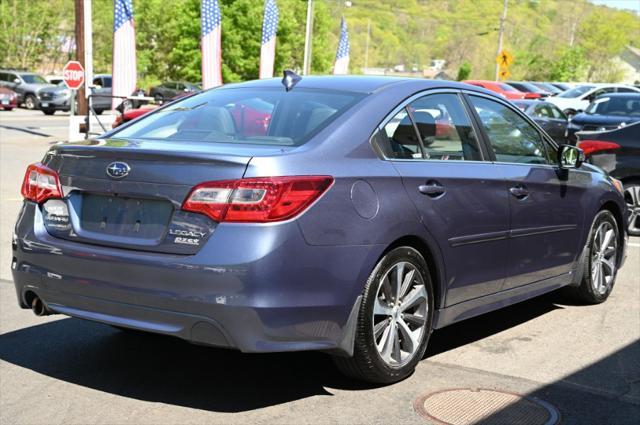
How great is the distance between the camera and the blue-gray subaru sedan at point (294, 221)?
4.09m

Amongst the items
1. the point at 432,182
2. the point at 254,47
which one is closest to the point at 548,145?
the point at 432,182

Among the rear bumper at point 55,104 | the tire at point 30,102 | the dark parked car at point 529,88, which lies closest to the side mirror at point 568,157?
the rear bumper at point 55,104

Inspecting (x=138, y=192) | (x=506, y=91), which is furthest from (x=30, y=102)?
(x=138, y=192)

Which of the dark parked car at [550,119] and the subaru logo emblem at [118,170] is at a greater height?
the subaru logo emblem at [118,170]

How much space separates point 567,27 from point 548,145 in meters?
148

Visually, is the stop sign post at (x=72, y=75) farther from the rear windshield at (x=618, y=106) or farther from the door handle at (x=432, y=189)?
the door handle at (x=432, y=189)

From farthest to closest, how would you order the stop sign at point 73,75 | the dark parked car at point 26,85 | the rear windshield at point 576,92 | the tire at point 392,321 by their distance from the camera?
the dark parked car at point 26,85 → the rear windshield at point 576,92 → the stop sign at point 73,75 → the tire at point 392,321

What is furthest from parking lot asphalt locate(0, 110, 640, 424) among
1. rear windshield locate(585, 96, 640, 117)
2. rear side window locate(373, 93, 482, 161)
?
rear windshield locate(585, 96, 640, 117)

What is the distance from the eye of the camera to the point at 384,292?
4.65 m

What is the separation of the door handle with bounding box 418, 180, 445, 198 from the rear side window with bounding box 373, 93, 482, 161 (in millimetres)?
180

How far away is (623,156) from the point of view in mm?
10766

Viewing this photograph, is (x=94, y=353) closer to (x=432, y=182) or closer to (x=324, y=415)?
(x=324, y=415)

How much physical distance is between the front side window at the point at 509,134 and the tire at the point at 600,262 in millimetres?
909

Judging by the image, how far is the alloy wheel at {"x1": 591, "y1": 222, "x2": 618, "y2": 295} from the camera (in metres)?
6.79
